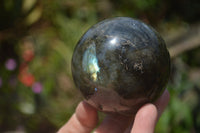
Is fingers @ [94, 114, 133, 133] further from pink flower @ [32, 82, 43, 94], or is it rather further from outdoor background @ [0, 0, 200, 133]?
pink flower @ [32, 82, 43, 94]

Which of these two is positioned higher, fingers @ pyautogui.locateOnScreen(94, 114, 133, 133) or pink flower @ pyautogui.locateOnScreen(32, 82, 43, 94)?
fingers @ pyautogui.locateOnScreen(94, 114, 133, 133)

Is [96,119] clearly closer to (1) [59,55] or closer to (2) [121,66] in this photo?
(2) [121,66]

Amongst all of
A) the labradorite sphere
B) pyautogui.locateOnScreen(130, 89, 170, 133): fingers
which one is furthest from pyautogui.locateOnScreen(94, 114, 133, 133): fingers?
pyautogui.locateOnScreen(130, 89, 170, 133): fingers

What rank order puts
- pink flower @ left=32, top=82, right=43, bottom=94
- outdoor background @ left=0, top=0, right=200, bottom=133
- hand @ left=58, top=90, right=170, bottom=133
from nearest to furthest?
hand @ left=58, top=90, right=170, bottom=133 → outdoor background @ left=0, top=0, right=200, bottom=133 → pink flower @ left=32, top=82, right=43, bottom=94

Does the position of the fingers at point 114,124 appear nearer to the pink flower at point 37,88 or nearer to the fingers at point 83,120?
the fingers at point 83,120

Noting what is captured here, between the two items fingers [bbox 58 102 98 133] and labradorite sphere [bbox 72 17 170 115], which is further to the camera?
fingers [bbox 58 102 98 133]

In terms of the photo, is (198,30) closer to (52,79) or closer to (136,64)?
(52,79)

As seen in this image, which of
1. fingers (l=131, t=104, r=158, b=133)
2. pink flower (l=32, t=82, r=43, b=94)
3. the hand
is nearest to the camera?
fingers (l=131, t=104, r=158, b=133)
